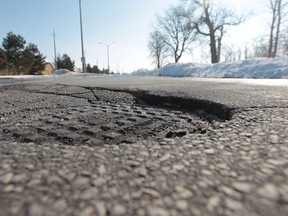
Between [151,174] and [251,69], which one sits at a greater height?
[251,69]

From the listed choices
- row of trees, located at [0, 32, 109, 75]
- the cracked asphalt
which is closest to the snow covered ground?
the cracked asphalt

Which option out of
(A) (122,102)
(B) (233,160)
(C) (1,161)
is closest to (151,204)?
(B) (233,160)

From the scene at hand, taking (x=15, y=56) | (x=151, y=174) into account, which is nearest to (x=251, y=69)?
(x=151, y=174)

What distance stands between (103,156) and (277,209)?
2.38 ft

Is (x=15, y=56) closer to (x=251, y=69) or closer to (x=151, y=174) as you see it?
(x=251, y=69)

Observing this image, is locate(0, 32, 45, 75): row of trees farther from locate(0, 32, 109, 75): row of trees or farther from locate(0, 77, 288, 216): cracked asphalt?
locate(0, 77, 288, 216): cracked asphalt

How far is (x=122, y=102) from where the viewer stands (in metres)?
3.48

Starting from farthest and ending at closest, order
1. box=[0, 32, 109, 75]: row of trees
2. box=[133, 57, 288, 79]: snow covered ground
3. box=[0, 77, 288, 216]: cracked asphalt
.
Result: box=[0, 32, 109, 75]: row of trees
box=[133, 57, 288, 79]: snow covered ground
box=[0, 77, 288, 216]: cracked asphalt

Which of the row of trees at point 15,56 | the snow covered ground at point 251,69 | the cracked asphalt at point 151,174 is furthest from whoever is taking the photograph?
the row of trees at point 15,56

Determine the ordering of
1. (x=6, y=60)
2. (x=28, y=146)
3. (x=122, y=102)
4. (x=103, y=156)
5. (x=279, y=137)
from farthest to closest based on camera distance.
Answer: (x=6, y=60) < (x=122, y=102) < (x=279, y=137) < (x=28, y=146) < (x=103, y=156)

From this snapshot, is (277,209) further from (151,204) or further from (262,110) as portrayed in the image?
(262,110)

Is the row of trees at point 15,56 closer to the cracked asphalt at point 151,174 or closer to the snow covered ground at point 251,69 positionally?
the snow covered ground at point 251,69

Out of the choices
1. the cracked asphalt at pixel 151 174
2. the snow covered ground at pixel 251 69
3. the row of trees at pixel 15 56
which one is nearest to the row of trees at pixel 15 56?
the row of trees at pixel 15 56

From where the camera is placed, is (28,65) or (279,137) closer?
(279,137)
